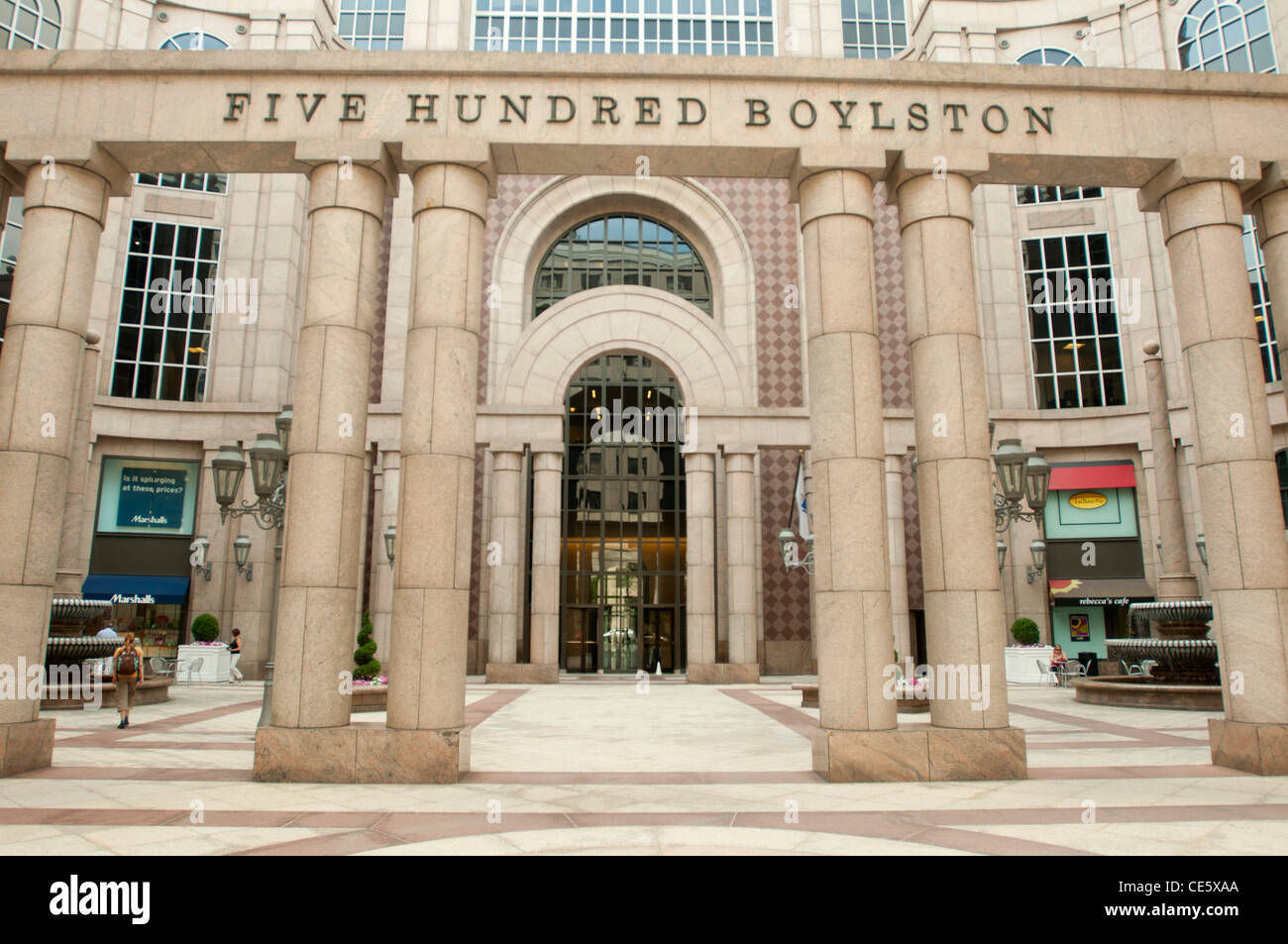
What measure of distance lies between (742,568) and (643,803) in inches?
807

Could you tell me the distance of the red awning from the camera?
3219 centimetres

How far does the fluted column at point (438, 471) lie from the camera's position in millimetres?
9039

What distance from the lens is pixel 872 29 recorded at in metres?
36.8

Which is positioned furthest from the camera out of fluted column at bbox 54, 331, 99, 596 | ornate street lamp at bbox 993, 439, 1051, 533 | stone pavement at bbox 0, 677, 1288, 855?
fluted column at bbox 54, 331, 99, 596

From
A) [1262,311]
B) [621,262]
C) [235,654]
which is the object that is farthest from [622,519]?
[1262,311]

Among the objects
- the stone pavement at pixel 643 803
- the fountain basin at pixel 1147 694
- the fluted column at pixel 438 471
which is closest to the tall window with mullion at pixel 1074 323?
the fountain basin at pixel 1147 694

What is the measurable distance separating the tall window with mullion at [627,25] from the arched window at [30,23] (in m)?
16.0

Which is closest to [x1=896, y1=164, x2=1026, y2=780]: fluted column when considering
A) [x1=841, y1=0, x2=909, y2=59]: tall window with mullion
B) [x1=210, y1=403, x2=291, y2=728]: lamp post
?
[x1=210, y1=403, x2=291, y2=728]: lamp post

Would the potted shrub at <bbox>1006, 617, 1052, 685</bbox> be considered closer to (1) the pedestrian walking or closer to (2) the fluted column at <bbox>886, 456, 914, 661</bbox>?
(2) the fluted column at <bbox>886, 456, 914, 661</bbox>

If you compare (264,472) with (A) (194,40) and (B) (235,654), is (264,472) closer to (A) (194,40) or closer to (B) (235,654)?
(B) (235,654)

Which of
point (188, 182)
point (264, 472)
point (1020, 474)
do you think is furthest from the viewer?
point (188, 182)

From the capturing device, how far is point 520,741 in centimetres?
1272

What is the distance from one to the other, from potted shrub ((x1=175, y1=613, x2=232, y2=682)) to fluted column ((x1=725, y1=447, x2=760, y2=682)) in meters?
17.0
